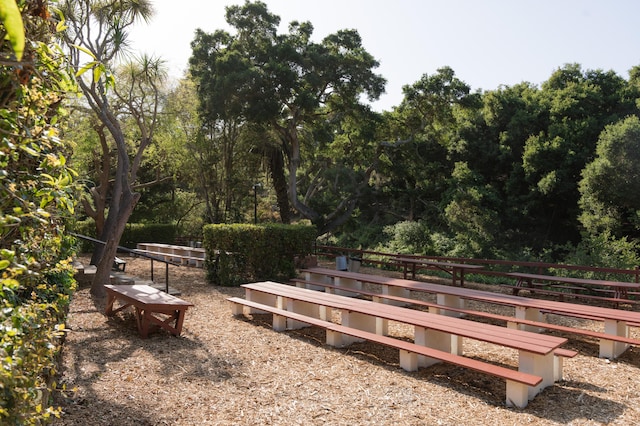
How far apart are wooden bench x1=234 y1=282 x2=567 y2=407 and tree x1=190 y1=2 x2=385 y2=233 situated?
30.3ft

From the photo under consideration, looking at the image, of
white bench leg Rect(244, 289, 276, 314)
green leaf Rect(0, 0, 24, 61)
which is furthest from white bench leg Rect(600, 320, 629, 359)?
green leaf Rect(0, 0, 24, 61)

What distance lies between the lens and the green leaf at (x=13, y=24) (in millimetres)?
539

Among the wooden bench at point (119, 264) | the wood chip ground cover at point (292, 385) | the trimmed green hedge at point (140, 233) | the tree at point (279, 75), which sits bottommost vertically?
the wood chip ground cover at point (292, 385)

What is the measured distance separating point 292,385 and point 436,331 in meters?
1.84

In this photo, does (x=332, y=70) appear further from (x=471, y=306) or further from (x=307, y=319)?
(x=307, y=319)

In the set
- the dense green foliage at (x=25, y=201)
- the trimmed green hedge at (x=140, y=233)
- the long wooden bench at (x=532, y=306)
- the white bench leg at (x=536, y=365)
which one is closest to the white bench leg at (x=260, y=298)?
the long wooden bench at (x=532, y=306)

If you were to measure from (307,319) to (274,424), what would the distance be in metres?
2.51

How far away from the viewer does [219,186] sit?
20625mm

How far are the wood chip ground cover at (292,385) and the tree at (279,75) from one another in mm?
10325

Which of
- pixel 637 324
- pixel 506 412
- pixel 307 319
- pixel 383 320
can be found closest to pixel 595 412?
pixel 506 412

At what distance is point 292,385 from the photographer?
4.59m

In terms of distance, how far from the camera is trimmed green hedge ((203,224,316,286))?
1067 cm

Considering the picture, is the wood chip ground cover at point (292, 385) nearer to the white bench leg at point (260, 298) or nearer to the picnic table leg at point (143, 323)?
the picnic table leg at point (143, 323)

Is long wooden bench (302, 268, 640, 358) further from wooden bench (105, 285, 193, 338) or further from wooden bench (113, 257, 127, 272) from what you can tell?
wooden bench (113, 257, 127, 272)
